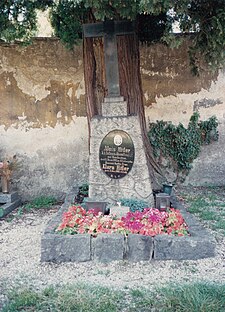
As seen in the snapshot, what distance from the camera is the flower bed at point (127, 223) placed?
154 inches

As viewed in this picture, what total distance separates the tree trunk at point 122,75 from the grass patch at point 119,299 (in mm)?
2945

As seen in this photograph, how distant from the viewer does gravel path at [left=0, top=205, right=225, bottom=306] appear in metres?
3.29

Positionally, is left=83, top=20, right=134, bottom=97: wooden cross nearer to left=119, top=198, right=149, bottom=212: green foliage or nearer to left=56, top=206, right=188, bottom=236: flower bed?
left=119, top=198, right=149, bottom=212: green foliage

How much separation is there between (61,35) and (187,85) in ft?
7.88

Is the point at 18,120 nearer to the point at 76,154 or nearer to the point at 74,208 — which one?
the point at 76,154

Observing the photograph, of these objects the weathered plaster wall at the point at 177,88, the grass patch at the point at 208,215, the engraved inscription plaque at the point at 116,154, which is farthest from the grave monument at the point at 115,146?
the weathered plaster wall at the point at 177,88

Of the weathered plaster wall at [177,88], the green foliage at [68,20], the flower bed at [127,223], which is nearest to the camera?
the flower bed at [127,223]

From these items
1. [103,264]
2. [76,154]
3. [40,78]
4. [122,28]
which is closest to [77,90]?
[40,78]

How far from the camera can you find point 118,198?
496 centimetres

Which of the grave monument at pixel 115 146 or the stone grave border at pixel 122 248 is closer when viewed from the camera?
the stone grave border at pixel 122 248

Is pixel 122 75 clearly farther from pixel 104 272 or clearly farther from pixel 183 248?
pixel 104 272

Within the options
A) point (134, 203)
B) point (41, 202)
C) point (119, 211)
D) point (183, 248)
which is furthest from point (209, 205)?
point (41, 202)

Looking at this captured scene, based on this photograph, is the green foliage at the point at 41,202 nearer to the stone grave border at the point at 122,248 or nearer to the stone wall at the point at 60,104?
the stone wall at the point at 60,104

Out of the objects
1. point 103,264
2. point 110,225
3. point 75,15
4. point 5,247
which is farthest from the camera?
point 75,15
